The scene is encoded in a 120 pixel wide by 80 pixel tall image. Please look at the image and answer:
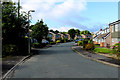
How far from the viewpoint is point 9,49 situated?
56.7 feet


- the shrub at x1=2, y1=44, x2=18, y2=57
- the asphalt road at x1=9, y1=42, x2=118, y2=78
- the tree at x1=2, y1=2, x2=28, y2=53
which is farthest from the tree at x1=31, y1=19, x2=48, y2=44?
the asphalt road at x1=9, y1=42, x2=118, y2=78

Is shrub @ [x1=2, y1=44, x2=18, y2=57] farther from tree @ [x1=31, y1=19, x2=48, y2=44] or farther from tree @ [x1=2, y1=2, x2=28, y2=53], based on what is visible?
tree @ [x1=31, y1=19, x2=48, y2=44]

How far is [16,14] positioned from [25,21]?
1.86 meters

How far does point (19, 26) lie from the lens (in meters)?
18.0

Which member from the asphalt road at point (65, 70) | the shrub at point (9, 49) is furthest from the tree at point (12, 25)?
the asphalt road at point (65, 70)

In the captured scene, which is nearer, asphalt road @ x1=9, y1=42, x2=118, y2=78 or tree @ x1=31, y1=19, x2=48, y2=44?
asphalt road @ x1=9, y1=42, x2=118, y2=78

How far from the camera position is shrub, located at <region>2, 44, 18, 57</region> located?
1698 centimetres

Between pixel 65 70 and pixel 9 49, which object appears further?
pixel 9 49

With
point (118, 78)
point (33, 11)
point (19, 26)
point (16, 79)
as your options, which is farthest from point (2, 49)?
point (118, 78)

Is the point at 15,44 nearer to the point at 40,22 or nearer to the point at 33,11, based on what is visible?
the point at 33,11

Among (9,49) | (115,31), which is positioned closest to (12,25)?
(9,49)

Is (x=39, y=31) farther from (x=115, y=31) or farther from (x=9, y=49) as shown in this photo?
(x=9, y=49)

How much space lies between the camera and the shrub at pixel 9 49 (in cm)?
1698

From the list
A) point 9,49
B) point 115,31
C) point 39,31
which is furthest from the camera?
point 39,31
